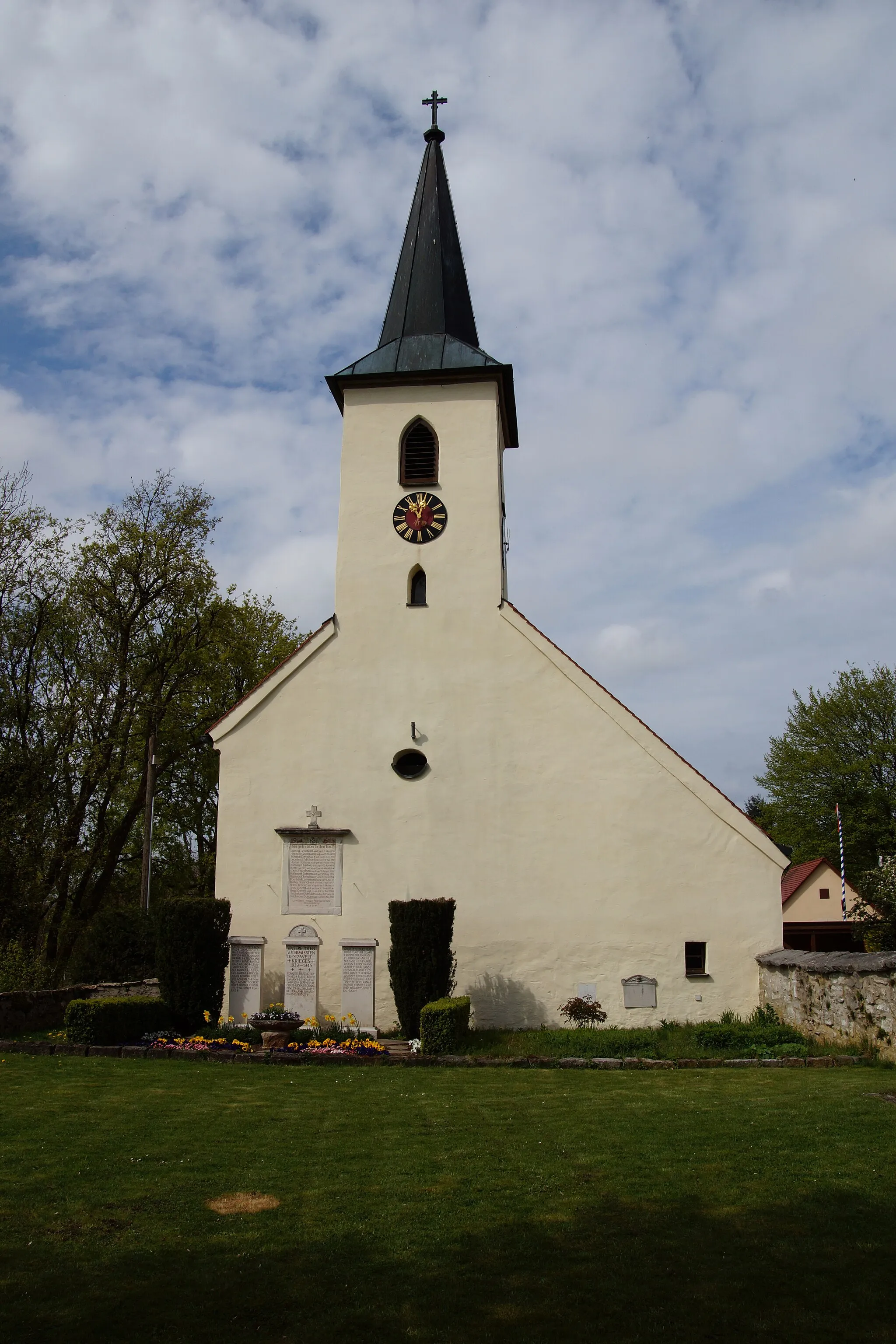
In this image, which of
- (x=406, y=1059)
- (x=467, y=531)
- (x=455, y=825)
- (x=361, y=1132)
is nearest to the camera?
(x=361, y=1132)

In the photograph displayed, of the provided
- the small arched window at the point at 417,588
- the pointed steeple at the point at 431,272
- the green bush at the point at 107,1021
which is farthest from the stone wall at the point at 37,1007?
the pointed steeple at the point at 431,272

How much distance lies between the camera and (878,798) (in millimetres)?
47250

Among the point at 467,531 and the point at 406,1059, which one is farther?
the point at 467,531

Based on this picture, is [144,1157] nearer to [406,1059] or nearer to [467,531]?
[406,1059]

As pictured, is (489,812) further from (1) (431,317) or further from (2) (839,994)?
(1) (431,317)

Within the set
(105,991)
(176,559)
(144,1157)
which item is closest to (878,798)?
(176,559)

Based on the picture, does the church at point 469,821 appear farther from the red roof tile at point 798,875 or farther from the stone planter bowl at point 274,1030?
the red roof tile at point 798,875

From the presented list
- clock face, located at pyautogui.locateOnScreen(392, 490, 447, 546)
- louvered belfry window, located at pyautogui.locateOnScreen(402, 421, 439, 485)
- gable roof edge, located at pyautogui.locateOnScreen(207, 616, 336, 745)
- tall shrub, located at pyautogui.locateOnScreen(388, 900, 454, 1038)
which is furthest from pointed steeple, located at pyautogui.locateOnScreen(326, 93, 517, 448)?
tall shrub, located at pyautogui.locateOnScreen(388, 900, 454, 1038)

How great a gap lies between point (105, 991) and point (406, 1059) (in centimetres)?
799

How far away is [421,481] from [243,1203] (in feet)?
52.1

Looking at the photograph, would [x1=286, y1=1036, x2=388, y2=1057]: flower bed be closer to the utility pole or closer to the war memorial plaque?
the war memorial plaque

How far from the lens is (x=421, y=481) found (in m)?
21.0

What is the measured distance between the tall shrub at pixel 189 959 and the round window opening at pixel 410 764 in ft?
13.8

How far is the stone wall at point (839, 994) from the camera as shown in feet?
42.9
